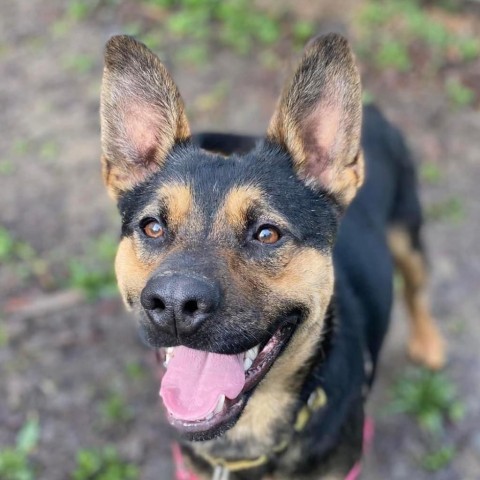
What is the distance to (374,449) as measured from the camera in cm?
470

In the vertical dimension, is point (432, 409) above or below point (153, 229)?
below

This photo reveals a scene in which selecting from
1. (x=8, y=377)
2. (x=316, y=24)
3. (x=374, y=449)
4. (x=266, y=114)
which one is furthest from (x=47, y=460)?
(x=316, y=24)

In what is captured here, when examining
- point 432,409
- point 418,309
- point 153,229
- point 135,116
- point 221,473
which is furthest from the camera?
point 418,309

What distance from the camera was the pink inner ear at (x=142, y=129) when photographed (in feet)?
10.8

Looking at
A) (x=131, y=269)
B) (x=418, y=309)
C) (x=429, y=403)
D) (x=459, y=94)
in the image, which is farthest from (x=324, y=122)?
(x=459, y=94)

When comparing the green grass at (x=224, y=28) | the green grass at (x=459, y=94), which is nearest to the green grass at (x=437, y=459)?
the green grass at (x=459, y=94)

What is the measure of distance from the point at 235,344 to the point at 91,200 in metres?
4.09

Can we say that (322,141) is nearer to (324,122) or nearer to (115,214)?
(324,122)

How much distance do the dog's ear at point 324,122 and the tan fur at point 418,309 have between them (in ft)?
5.83

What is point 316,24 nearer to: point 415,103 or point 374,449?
point 415,103

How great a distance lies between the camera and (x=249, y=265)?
279cm

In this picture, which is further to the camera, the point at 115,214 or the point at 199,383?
the point at 115,214

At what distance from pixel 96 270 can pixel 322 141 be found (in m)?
3.10

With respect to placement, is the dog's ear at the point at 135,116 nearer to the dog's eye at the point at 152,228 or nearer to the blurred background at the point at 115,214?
the dog's eye at the point at 152,228
